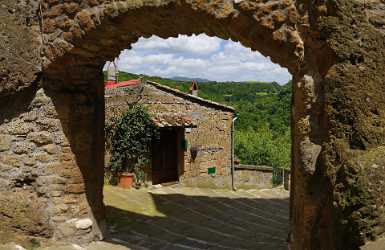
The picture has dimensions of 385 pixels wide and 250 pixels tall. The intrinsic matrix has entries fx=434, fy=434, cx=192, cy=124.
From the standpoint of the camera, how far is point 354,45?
3.36m

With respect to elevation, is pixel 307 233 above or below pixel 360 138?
below

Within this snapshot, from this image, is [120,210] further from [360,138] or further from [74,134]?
[360,138]

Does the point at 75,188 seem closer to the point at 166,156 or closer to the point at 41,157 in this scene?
the point at 41,157

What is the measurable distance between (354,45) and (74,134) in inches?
145

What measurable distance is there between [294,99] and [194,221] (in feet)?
→ 13.9

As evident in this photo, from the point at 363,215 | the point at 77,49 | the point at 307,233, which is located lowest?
the point at 307,233

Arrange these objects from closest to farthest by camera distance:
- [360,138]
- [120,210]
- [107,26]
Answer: [360,138] < [107,26] < [120,210]

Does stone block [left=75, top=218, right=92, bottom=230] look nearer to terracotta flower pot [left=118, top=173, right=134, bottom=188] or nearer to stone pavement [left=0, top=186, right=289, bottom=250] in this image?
stone pavement [left=0, top=186, right=289, bottom=250]

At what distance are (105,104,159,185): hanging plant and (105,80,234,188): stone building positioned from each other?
1.33 feet

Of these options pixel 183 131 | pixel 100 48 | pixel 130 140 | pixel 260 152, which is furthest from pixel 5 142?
pixel 260 152

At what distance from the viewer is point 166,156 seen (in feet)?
43.3

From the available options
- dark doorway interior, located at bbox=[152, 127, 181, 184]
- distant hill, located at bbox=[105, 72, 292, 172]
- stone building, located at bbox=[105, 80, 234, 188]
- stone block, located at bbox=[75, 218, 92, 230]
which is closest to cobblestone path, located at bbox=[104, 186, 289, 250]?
stone block, located at bbox=[75, 218, 92, 230]

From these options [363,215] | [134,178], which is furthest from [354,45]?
[134,178]

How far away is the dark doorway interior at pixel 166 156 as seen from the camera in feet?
42.1
